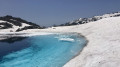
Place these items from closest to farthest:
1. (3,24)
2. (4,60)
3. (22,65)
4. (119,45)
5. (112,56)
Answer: (112,56), (119,45), (22,65), (4,60), (3,24)

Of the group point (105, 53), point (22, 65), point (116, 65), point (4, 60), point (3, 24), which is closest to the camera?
point (116, 65)

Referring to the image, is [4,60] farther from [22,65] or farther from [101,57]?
[101,57]

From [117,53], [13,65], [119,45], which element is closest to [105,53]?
[117,53]

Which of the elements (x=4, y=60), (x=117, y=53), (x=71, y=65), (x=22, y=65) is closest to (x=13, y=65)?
(x=22, y=65)

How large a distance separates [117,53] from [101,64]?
419 centimetres

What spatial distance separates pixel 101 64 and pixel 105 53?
4.48 m

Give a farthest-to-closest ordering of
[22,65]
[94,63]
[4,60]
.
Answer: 1. [4,60]
2. [22,65]
3. [94,63]

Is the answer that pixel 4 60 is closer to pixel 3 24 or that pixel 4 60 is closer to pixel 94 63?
pixel 94 63

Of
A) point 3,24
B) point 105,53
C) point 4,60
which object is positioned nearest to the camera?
point 105,53

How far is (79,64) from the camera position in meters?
23.2

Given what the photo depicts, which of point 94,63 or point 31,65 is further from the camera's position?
point 31,65

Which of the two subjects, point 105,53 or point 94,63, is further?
point 105,53

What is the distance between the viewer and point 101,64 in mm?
21172

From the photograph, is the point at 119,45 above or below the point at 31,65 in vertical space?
above
